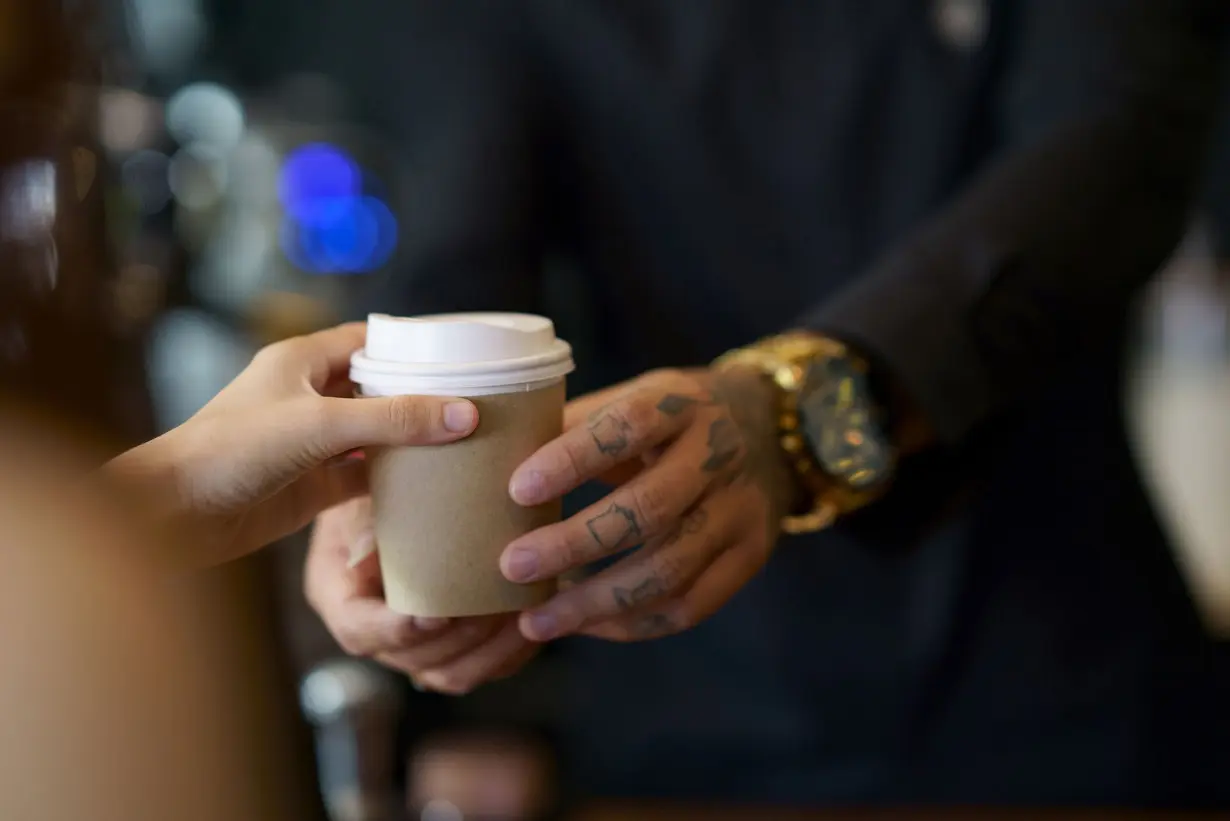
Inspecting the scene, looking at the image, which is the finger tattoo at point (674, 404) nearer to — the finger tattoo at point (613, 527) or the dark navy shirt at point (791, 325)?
the finger tattoo at point (613, 527)

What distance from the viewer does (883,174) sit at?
1.17m

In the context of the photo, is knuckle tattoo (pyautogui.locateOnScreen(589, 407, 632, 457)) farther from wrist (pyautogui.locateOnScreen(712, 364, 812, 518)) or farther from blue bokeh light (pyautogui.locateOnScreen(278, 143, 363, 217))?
blue bokeh light (pyautogui.locateOnScreen(278, 143, 363, 217))

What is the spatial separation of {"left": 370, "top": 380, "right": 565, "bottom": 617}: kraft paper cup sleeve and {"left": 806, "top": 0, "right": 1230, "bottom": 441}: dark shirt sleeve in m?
0.32

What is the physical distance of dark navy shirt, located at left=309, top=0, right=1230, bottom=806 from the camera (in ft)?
3.78

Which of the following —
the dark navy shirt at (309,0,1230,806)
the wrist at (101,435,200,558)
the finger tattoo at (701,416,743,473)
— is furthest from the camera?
the dark navy shirt at (309,0,1230,806)

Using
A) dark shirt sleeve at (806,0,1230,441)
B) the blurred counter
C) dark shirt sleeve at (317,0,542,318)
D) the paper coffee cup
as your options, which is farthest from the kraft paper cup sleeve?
the blurred counter

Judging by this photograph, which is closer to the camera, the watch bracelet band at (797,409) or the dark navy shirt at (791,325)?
the watch bracelet band at (797,409)

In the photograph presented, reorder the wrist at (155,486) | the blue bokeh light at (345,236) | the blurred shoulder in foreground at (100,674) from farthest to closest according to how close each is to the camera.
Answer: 1. the blue bokeh light at (345,236)
2. the wrist at (155,486)
3. the blurred shoulder in foreground at (100,674)

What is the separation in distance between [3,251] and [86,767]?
0.21 m

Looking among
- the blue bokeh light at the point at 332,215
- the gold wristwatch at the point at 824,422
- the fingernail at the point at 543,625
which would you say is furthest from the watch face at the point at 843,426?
the blue bokeh light at the point at 332,215

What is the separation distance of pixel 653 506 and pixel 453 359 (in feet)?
0.47

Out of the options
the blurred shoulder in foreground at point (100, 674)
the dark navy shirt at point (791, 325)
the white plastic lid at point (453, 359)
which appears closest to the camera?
the blurred shoulder in foreground at point (100, 674)

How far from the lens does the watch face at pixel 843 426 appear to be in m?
0.74

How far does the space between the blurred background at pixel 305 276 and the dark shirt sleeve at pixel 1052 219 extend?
0.35 meters
